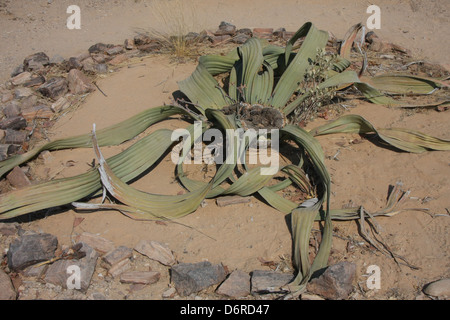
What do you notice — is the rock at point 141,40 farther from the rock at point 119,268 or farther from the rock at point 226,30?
the rock at point 119,268

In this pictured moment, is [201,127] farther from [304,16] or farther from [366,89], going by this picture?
[304,16]

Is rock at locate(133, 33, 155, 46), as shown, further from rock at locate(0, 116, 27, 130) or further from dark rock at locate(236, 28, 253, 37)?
rock at locate(0, 116, 27, 130)

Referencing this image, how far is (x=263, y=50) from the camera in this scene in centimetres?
334

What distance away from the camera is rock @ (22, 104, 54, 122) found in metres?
3.35

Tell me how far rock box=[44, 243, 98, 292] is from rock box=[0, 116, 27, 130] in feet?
4.55

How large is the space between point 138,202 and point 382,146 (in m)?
1.47

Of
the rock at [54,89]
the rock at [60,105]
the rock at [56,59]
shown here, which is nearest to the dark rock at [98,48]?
the rock at [56,59]

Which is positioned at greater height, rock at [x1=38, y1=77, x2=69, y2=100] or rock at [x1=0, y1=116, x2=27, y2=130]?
rock at [x1=38, y1=77, x2=69, y2=100]

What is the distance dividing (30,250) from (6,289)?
21 centimetres

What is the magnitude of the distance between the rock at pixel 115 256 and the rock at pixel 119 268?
0.04 ft

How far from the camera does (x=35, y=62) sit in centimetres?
397

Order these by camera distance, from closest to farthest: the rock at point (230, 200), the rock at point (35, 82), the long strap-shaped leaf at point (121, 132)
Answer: the rock at point (230, 200) → the long strap-shaped leaf at point (121, 132) → the rock at point (35, 82)

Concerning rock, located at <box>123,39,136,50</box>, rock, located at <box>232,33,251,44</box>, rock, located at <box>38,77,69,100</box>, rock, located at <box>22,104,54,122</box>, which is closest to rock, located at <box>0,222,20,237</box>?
rock, located at <box>22,104,54,122</box>

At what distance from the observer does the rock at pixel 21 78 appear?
12.3ft
